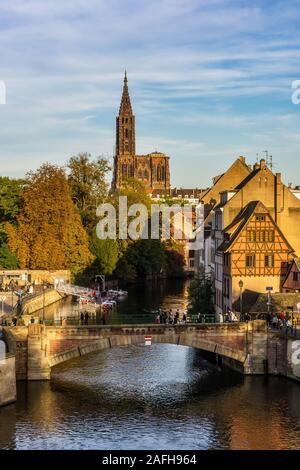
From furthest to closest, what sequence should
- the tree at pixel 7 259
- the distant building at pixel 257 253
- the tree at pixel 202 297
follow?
the tree at pixel 7 259
the tree at pixel 202 297
the distant building at pixel 257 253

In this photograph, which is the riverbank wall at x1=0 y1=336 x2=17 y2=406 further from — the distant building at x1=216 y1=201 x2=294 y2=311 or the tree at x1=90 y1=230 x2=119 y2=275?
the tree at x1=90 y1=230 x2=119 y2=275

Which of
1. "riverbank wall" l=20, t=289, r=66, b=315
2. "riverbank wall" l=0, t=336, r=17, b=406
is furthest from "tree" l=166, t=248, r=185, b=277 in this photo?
"riverbank wall" l=0, t=336, r=17, b=406

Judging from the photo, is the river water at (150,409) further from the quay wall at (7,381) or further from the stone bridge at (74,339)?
the stone bridge at (74,339)

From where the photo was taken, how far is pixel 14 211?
350 ft

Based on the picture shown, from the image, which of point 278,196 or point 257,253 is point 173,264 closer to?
point 278,196

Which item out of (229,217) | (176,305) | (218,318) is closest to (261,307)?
(218,318)

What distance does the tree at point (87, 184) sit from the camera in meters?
109

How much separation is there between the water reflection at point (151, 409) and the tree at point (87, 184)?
174ft

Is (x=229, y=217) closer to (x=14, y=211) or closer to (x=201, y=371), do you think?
(x=201, y=371)

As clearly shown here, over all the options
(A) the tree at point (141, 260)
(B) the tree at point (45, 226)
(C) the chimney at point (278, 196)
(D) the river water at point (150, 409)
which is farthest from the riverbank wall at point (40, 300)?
(A) the tree at point (141, 260)

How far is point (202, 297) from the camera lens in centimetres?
7119

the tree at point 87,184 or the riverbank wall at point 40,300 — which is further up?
the tree at point 87,184

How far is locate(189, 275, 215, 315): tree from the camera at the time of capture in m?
70.0
